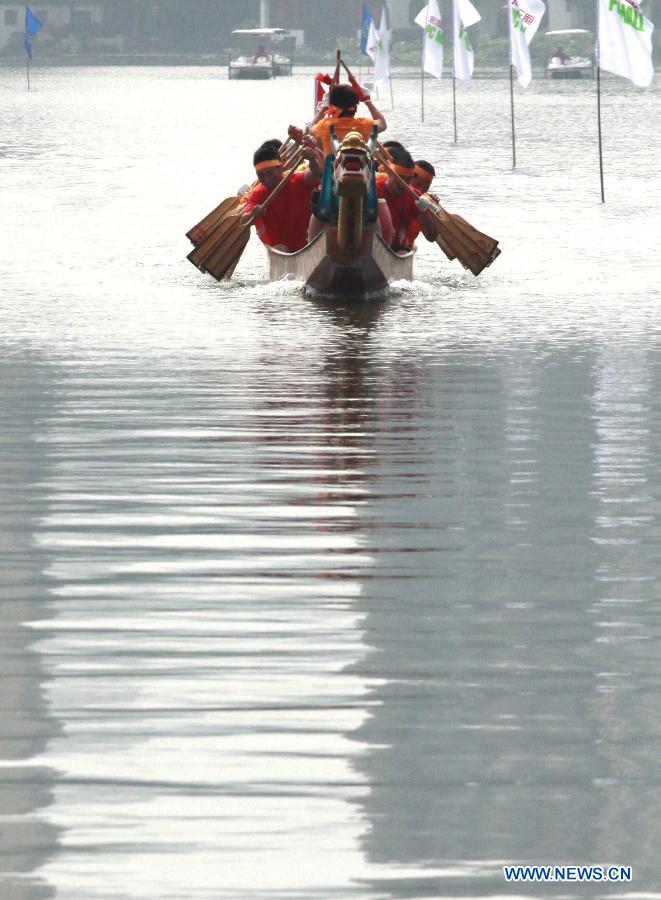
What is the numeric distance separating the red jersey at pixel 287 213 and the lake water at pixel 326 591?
98 cm

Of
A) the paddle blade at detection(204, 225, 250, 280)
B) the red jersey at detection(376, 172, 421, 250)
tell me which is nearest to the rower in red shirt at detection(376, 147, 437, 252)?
the red jersey at detection(376, 172, 421, 250)

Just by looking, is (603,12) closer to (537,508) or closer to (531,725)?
(537,508)

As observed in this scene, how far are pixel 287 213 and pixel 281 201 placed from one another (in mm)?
122

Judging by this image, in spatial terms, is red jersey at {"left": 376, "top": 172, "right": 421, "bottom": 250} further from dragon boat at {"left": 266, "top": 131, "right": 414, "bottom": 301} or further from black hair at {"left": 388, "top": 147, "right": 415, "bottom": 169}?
dragon boat at {"left": 266, "top": 131, "right": 414, "bottom": 301}

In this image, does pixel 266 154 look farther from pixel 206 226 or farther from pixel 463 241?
pixel 463 241

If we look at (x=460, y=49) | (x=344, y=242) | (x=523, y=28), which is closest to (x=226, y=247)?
(x=344, y=242)

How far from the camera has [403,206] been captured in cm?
1708

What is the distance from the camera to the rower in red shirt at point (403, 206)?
1662 centimetres

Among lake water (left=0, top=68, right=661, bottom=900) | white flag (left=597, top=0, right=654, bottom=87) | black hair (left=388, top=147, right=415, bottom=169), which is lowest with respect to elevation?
lake water (left=0, top=68, right=661, bottom=900)

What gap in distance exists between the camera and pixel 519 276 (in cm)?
1762

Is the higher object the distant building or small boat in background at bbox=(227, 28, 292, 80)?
the distant building

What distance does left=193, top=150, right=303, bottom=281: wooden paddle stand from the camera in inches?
655

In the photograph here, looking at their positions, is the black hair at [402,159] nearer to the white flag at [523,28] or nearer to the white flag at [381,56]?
the white flag at [523,28]

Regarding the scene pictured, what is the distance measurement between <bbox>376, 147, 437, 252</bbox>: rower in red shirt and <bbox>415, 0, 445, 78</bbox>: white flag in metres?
20.0
